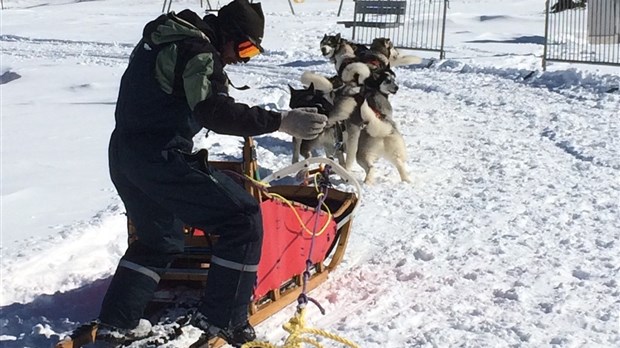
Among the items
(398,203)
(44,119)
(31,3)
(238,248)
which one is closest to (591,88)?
(398,203)

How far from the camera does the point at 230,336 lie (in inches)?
109

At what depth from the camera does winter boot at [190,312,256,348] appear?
9.00 ft

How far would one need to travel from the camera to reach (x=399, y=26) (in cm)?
1435

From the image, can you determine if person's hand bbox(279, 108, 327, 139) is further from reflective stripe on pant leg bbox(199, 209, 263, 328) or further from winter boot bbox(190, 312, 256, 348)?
winter boot bbox(190, 312, 256, 348)

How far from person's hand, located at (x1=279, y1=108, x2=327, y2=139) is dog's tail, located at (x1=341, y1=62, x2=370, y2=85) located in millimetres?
2944

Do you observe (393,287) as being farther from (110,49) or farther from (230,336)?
(110,49)

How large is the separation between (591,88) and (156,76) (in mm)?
7850

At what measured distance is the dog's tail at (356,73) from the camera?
5.60 metres

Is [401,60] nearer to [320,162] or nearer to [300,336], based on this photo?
[320,162]

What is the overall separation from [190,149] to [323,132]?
3.19 metres

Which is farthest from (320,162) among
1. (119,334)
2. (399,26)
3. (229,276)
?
(399,26)

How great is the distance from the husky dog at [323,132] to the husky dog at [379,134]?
25 cm

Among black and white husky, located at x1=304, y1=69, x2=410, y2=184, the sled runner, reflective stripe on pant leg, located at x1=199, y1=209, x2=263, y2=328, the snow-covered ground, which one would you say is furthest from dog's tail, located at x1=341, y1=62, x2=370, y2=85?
reflective stripe on pant leg, located at x1=199, y1=209, x2=263, y2=328

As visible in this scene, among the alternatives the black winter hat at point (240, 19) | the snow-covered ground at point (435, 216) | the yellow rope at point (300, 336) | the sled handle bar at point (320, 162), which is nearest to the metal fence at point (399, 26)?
the snow-covered ground at point (435, 216)
